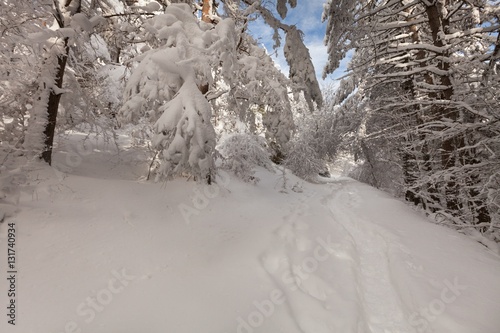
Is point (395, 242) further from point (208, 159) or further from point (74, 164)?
point (74, 164)

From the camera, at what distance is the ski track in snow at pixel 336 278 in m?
2.87

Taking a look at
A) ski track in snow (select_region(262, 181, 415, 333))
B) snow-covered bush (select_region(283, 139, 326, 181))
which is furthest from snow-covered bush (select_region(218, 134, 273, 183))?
snow-covered bush (select_region(283, 139, 326, 181))

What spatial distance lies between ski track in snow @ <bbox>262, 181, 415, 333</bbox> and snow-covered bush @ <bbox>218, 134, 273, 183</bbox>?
14.2ft

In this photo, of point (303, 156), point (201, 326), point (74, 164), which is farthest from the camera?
point (303, 156)

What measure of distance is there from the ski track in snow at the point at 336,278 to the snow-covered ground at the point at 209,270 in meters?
0.02

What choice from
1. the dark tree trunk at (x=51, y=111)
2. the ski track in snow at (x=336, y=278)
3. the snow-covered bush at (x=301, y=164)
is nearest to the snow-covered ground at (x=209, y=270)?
the ski track in snow at (x=336, y=278)

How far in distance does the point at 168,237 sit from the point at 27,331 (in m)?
1.99

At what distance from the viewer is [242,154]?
1053 cm

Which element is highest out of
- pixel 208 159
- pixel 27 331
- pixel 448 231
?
pixel 208 159

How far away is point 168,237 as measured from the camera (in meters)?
3.97

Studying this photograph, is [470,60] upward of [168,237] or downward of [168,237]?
upward

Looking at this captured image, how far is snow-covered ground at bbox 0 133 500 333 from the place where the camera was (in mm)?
2506

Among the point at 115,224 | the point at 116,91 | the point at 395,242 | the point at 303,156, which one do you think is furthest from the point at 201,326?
the point at 303,156

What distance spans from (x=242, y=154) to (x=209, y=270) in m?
7.40
